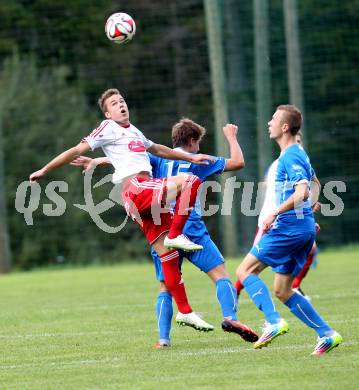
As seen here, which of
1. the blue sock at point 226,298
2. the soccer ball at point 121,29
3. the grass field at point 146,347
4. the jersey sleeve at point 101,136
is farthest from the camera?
the soccer ball at point 121,29

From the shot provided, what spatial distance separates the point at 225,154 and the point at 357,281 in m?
7.17

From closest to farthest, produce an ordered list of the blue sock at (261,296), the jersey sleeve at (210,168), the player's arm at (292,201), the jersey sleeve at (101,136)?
the player's arm at (292,201)
the blue sock at (261,296)
the jersey sleeve at (101,136)
the jersey sleeve at (210,168)

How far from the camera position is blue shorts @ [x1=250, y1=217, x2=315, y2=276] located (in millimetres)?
7285

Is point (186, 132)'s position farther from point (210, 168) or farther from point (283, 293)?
point (283, 293)

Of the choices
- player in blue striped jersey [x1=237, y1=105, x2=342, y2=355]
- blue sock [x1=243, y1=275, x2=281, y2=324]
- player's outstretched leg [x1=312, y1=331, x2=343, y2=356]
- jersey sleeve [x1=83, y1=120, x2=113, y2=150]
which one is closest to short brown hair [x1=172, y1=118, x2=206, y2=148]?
jersey sleeve [x1=83, y1=120, x2=113, y2=150]

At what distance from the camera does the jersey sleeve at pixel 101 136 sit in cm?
816

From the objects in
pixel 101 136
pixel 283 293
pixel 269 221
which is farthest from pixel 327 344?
pixel 101 136

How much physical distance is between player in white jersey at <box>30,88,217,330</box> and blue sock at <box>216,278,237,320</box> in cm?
21

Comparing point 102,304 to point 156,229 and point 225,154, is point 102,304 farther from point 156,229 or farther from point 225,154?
point 225,154

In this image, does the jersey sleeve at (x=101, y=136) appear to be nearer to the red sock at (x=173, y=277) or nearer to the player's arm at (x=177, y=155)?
the player's arm at (x=177, y=155)

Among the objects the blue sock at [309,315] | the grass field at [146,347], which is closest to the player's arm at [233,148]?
the grass field at [146,347]

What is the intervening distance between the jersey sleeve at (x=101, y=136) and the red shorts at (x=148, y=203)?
14.2 inches

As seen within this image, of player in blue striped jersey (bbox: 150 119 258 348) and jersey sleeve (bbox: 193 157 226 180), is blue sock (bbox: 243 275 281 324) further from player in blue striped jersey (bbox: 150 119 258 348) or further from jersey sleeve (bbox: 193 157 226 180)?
jersey sleeve (bbox: 193 157 226 180)

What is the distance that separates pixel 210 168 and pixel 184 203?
0.56 meters
